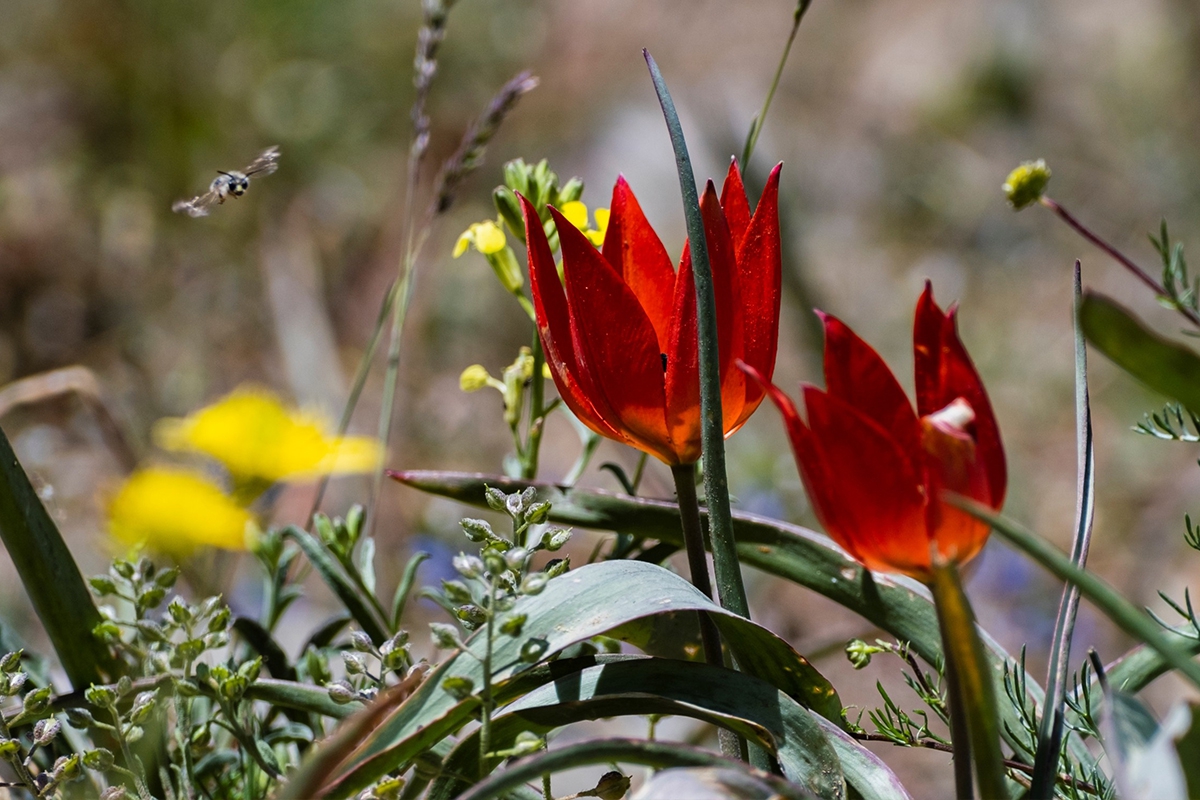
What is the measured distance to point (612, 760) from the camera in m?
0.43

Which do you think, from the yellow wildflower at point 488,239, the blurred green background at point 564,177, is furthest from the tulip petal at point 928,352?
the blurred green background at point 564,177

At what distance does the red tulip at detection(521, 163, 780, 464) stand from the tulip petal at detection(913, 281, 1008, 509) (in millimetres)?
87

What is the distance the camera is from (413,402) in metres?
3.02

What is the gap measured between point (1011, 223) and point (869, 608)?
11.3 feet

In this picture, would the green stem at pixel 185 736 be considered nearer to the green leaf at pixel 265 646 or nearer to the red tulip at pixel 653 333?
the green leaf at pixel 265 646

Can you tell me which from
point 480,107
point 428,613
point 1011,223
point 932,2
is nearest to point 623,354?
point 428,613

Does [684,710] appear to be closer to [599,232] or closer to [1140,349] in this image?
[1140,349]

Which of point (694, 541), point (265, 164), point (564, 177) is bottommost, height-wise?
point (694, 541)

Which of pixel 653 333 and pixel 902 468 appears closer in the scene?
pixel 902 468

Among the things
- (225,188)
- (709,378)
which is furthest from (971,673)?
(225,188)

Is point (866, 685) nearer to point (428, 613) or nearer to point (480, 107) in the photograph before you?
point (428, 613)

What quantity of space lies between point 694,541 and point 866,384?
0.42ft

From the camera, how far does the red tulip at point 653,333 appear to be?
484 mm

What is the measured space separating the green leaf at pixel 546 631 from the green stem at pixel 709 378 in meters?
0.02
